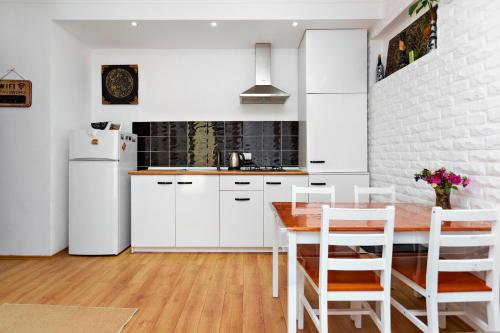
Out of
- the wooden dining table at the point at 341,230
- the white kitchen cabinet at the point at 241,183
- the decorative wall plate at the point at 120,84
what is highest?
the decorative wall plate at the point at 120,84

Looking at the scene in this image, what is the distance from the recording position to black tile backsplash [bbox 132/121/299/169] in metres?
4.45

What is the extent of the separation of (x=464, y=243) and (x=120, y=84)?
4207 millimetres

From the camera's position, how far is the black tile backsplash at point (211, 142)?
4453mm

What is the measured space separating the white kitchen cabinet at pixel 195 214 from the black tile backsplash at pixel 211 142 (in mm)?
695

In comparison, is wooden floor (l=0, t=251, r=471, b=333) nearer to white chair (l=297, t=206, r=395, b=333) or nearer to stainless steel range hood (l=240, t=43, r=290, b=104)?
white chair (l=297, t=206, r=395, b=333)

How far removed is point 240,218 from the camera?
382 centimetres

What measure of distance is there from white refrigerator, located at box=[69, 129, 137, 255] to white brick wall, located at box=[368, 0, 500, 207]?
116 inches

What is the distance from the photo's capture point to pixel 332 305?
8.06 ft

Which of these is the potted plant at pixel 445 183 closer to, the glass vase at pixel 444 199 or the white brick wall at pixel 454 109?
the glass vase at pixel 444 199

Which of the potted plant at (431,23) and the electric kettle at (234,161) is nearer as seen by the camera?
the potted plant at (431,23)

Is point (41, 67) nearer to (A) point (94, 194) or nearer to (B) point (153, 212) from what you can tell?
(A) point (94, 194)

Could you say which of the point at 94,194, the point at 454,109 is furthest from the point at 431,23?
the point at 94,194

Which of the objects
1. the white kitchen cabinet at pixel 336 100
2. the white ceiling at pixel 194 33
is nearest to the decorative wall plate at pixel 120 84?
the white ceiling at pixel 194 33

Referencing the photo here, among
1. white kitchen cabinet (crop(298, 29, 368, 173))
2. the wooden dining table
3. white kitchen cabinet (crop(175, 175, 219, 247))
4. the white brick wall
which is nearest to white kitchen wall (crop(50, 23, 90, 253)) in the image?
white kitchen cabinet (crop(175, 175, 219, 247))
